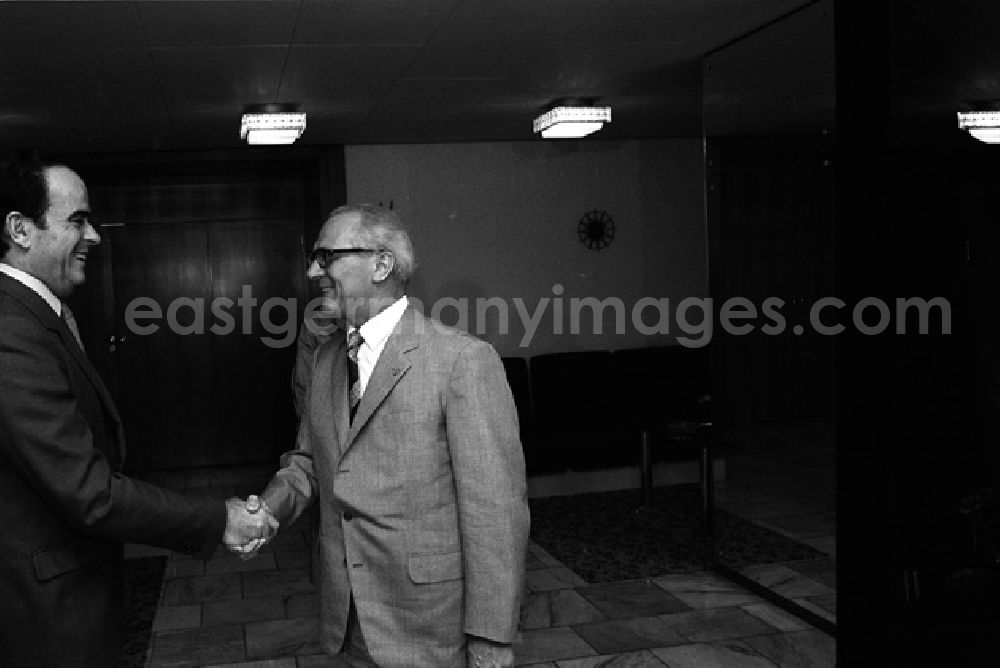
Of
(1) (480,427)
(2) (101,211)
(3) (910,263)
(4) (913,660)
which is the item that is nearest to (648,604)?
(4) (913,660)

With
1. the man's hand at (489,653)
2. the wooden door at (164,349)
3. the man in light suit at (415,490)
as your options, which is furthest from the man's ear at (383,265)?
the wooden door at (164,349)

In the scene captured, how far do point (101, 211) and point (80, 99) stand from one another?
316 centimetres

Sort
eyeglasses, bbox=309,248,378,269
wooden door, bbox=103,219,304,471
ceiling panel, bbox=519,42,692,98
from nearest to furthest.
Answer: eyeglasses, bbox=309,248,378,269, ceiling panel, bbox=519,42,692,98, wooden door, bbox=103,219,304,471

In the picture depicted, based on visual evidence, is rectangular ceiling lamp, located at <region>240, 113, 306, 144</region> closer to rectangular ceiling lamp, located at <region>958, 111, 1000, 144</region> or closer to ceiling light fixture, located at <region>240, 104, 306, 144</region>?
ceiling light fixture, located at <region>240, 104, 306, 144</region>

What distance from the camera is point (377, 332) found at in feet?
8.30

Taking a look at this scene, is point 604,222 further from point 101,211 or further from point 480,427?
point 480,427

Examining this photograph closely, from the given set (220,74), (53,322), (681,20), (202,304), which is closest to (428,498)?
(53,322)

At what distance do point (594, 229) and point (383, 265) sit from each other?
6.67m

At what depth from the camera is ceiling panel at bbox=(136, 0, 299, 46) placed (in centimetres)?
417

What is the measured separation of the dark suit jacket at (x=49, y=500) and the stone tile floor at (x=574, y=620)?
2361 millimetres

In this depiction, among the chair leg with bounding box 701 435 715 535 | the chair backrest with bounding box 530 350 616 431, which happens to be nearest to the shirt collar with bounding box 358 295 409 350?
the chair leg with bounding box 701 435 715 535

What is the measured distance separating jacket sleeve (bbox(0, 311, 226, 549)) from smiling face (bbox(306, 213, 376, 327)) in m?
0.62

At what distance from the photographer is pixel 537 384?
8422 mm

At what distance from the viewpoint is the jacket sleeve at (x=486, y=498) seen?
7.63 feet
